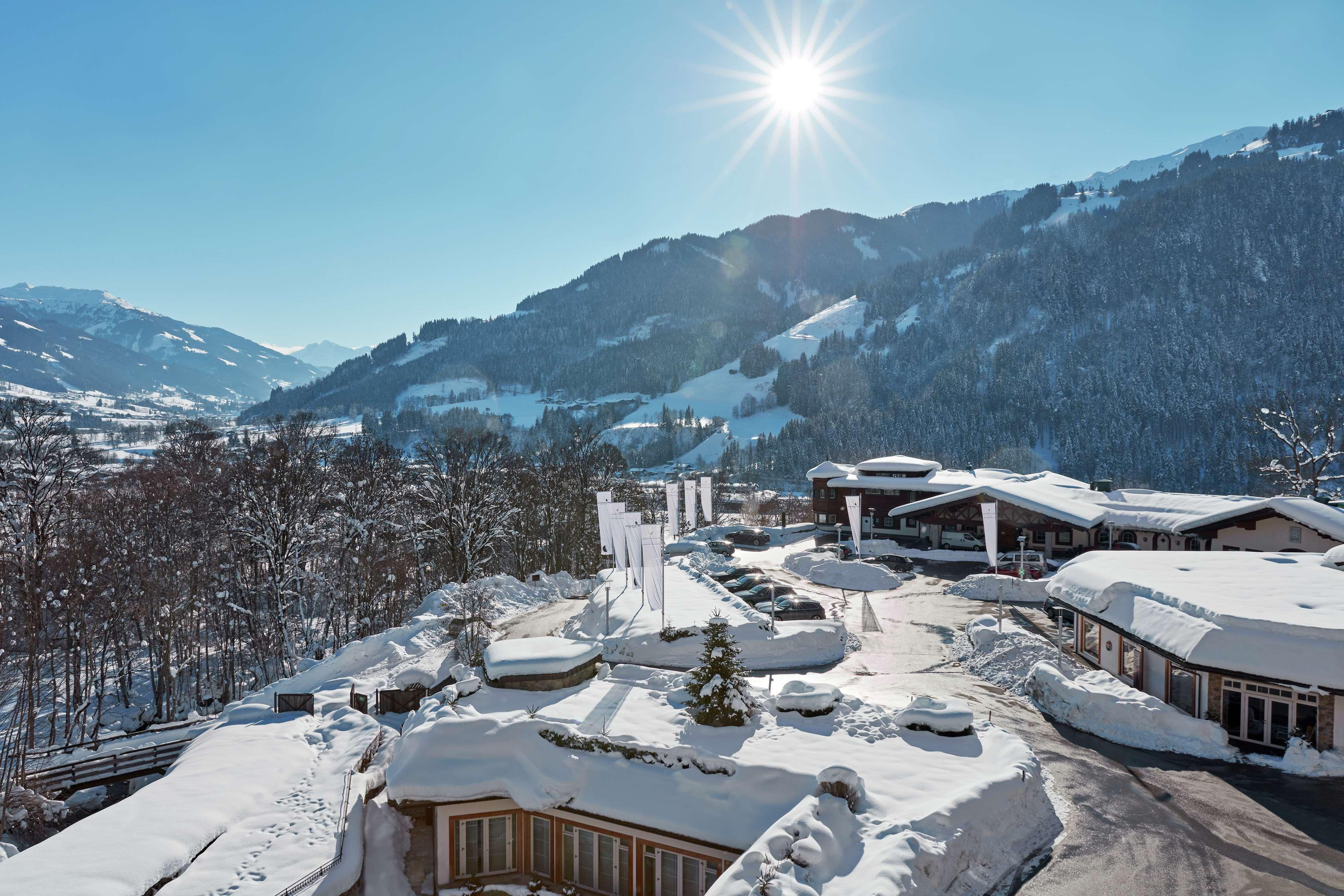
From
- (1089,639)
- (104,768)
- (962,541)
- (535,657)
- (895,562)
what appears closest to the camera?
(535,657)

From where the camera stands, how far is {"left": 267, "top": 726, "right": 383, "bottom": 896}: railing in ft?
38.7

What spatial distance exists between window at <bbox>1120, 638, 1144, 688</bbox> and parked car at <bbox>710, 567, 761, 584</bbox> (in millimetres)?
20309

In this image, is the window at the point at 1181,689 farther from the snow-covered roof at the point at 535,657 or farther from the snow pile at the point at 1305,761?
the snow-covered roof at the point at 535,657

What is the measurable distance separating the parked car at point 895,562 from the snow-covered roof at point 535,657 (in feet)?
94.0

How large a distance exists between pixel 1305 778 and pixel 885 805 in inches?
448

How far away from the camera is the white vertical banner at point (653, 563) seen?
1027 inches

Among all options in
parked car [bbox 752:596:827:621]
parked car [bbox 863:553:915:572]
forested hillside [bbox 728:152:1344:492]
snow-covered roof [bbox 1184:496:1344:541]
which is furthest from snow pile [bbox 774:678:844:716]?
forested hillside [bbox 728:152:1344:492]

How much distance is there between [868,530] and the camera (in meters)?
58.2

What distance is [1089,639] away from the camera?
25.7 meters

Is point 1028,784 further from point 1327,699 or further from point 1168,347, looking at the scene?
point 1168,347

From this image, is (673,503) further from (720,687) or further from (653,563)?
(720,687)

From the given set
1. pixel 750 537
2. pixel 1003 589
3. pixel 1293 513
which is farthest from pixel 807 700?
pixel 750 537

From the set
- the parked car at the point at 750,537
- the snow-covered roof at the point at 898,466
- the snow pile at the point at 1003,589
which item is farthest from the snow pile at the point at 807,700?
the snow-covered roof at the point at 898,466

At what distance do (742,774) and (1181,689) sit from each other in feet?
50.8
